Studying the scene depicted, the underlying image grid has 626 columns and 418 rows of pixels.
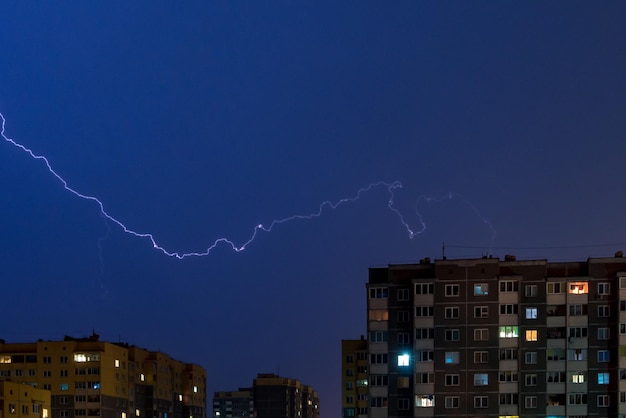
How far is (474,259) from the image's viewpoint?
279 ft

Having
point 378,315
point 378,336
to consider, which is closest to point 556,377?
point 378,336

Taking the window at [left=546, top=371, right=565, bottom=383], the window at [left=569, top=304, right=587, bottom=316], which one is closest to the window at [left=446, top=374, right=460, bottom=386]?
the window at [left=546, top=371, right=565, bottom=383]

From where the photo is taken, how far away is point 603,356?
82812mm

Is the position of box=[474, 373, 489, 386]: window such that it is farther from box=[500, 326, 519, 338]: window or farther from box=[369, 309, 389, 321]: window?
box=[369, 309, 389, 321]: window

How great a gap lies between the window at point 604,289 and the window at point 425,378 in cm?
1617

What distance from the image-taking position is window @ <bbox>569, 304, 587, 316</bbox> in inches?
3295

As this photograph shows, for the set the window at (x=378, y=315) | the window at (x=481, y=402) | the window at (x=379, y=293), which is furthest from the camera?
the window at (x=379, y=293)

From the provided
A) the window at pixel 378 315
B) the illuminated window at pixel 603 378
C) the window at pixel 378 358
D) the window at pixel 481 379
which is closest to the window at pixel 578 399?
the illuminated window at pixel 603 378

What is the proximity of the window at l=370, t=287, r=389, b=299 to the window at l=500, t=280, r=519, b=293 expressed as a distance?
33.8 ft

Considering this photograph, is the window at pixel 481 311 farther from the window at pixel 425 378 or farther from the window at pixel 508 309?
the window at pixel 425 378

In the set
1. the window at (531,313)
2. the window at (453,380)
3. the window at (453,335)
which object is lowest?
the window at (453,380)

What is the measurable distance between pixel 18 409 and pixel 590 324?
57.9 m

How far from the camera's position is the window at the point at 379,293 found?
87688mm

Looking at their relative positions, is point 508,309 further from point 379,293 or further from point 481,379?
point 379,293
